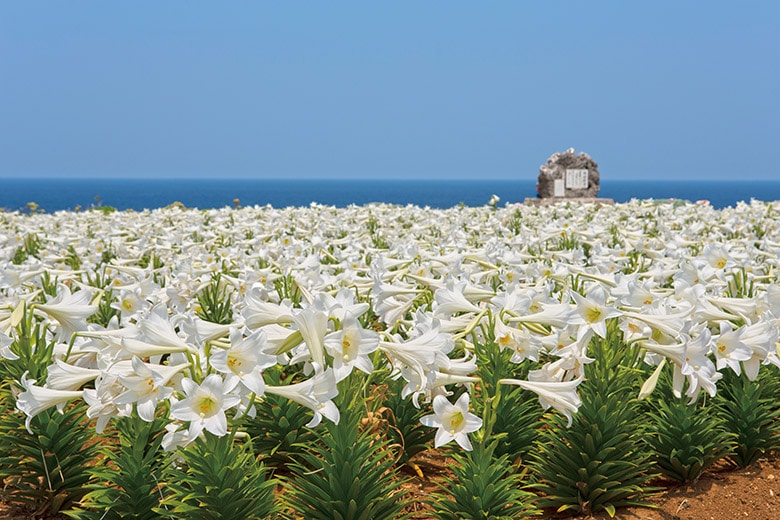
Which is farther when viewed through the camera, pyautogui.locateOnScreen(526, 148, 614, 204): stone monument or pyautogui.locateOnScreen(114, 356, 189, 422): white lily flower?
pyautogui.locateOnScreen(526, 148, 614, 204): stone monument

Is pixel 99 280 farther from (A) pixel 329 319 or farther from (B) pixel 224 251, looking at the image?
(A) pixel 329 319

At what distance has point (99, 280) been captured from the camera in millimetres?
6965

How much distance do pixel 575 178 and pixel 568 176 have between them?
0.84ft

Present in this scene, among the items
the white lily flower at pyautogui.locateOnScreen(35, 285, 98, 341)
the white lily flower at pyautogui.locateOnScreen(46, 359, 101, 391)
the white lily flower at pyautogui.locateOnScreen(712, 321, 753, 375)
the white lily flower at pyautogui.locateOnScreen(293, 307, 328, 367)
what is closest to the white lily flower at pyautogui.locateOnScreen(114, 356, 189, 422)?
the white lily flower at pyautogui.locateOnScreen(46, 359, 101, 391)

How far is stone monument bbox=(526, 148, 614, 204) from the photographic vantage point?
1011 inches

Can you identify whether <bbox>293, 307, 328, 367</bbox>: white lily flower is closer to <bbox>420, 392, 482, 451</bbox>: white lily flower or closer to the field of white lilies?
the field of white lilies

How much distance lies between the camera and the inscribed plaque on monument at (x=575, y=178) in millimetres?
25656

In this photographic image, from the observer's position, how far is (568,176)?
25672 millimetres

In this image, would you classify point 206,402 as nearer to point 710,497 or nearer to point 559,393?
point 559,393

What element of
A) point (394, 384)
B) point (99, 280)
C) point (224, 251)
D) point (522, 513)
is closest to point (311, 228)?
point (224, 251)

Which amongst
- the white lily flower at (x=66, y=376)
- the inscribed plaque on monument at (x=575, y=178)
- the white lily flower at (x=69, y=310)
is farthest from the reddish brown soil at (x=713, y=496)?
the inscribed plaque on monument at (x=575, y=178)

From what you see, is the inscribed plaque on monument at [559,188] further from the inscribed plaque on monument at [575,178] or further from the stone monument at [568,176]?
the inscribed plaque on monument at [575,178]

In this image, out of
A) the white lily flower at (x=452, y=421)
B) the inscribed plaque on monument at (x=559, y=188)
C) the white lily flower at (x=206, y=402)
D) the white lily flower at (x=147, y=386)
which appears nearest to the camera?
the white lily flower at (x=206, y=402)

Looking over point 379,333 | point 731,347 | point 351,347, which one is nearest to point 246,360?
point 351,347
